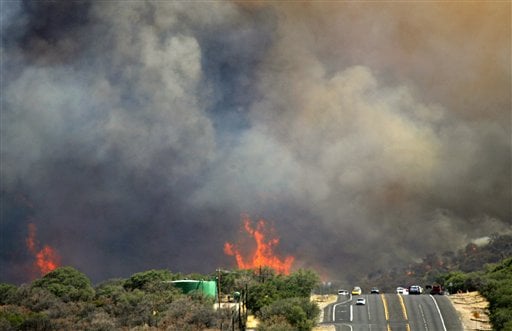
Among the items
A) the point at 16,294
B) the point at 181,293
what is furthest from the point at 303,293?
the point at 16,294

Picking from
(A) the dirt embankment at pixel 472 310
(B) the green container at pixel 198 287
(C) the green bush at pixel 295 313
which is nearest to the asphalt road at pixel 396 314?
(A) the dirt embankment at pixel 472 310

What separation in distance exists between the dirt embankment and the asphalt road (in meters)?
1.69

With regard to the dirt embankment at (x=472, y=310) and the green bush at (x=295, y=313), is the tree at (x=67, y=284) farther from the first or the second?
the dirt embankment at (x=472, y=310)

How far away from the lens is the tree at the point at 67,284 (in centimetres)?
14702

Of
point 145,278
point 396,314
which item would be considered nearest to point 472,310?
point 396,314

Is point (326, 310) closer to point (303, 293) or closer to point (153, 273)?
point (303, 293)

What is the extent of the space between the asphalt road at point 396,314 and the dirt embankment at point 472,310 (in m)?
1.69

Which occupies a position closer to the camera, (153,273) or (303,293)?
(303,293)

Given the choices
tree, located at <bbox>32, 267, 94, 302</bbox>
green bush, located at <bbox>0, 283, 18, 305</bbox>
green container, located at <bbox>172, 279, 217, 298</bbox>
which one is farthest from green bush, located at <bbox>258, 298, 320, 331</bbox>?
green bush, located at <bbox>0, 283, 18, 305</bbox>

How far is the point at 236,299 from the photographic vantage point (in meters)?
165

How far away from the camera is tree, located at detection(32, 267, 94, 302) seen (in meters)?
147

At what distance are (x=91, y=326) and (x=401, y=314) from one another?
216 ft

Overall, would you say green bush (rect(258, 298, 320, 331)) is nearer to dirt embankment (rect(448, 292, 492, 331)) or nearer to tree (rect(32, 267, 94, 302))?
dirt embankment (rect(448, 292, 492, 331))

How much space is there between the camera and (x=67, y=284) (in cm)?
16525
